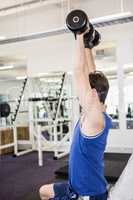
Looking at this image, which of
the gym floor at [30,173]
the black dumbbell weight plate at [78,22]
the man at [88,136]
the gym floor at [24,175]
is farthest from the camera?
the gym floor at [24,175]

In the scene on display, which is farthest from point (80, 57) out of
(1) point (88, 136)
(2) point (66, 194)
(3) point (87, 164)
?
(2) point (66, 194)

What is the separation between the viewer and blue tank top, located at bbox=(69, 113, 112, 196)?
1833 millimetres

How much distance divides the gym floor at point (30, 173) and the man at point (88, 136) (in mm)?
1611

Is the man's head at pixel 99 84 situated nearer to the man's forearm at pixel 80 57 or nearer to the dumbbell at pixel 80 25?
the man's forearm at pixel 80 57

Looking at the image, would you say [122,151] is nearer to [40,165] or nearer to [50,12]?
[40,165]

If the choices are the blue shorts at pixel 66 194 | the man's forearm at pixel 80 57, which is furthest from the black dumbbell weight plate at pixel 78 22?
the blue shorts at pixel 66 194

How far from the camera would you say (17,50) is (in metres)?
8.05

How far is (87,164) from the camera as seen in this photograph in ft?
6.15

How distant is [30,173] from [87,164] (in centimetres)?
374

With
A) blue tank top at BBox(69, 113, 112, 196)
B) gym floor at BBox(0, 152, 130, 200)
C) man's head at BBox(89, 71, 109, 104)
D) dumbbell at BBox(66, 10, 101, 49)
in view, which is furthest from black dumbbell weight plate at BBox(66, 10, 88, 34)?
gym floor at BBox(0, 152, 130, 200)

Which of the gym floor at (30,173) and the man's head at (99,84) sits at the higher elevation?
the man's head at (99,84)

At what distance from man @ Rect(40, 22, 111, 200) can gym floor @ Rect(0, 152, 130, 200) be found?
63.4 inches

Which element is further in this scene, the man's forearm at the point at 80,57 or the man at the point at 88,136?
the man's forearm at the point at 80,57

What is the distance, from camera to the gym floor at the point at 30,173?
3951 millimetres
